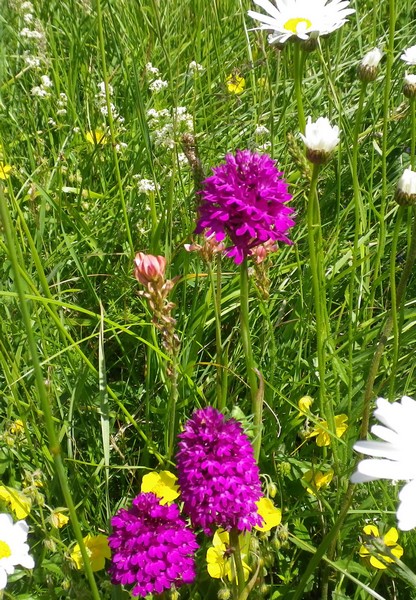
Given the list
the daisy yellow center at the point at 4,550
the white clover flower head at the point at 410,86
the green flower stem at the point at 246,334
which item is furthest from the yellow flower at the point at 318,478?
the white clover flower head at the point at 410,86

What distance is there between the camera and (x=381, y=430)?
0.49 metres

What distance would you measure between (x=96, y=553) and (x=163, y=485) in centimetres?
12

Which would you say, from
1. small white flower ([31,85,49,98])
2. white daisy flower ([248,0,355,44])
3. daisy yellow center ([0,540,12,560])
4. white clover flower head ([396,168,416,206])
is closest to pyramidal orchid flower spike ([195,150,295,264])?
white clover flower head ([396,168,416,206])

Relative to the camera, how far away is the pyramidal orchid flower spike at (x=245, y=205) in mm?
790

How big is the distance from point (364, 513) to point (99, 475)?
1.33ft

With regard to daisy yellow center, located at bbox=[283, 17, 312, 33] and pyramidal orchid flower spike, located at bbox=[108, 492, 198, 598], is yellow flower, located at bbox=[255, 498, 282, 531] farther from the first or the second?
daisy yellow center, located at bbox=[283, 17, 312, 33]

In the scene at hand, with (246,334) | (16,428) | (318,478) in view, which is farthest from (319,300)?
(16,428)

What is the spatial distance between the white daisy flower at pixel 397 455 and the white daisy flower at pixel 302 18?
601 millimetres

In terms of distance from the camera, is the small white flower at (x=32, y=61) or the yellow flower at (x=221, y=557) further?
the small white flower at (x=32, y=61)

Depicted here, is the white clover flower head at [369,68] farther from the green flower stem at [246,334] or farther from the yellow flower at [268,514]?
the yellow flower at [268,514]

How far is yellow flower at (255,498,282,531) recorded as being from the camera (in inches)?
34.9

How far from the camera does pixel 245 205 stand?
79 cm

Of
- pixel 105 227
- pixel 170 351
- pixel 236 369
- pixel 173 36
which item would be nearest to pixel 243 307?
pixel 170 351

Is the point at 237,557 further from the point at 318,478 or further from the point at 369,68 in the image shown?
the point at 369,68
